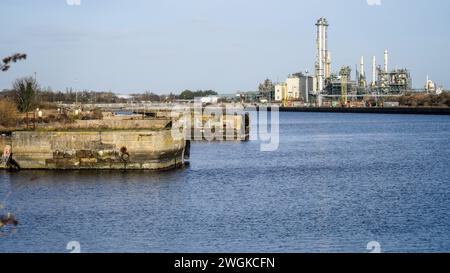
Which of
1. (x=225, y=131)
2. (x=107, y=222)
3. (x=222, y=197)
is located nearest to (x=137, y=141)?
(x=222, y=197)

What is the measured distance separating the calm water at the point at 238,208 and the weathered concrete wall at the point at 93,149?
721 millimetres

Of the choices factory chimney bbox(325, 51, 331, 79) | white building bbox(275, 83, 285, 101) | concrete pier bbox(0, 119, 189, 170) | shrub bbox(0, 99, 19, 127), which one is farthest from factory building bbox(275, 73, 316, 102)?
concrete pier bbox(0, 119, 189, 170)

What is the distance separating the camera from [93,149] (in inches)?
1091

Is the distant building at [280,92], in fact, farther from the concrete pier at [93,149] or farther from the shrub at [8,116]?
the concrete pier at [93,149]

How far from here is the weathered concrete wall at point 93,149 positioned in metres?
27.1

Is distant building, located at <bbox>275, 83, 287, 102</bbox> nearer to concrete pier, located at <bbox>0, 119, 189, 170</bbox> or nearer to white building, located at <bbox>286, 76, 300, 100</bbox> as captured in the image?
white building, located at <bbox>286, 76, 300, 100</bbox>

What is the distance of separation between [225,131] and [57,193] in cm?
3006

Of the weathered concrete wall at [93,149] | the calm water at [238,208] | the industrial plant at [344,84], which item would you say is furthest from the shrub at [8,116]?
the industrial plant at [344,84]

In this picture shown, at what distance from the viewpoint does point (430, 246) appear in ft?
49.7

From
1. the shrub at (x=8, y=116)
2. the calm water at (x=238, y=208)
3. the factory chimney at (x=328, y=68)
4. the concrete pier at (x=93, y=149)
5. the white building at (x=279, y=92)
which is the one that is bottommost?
the calm water at (x=238, y=208)

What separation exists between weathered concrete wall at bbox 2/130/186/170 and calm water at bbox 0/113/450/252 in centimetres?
72

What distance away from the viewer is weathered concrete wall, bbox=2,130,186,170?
88.9 feet

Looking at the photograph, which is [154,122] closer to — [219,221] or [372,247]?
[219,221]
